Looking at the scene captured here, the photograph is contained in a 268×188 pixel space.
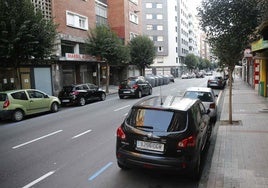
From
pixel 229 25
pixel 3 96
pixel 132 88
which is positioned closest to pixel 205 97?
pixel 229 25

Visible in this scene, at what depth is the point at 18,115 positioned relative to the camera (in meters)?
13.9

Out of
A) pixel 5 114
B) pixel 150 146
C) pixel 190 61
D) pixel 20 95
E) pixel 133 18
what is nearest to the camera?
pixel 150 146

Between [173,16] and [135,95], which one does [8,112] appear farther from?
[173,16]

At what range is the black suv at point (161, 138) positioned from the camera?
516cm

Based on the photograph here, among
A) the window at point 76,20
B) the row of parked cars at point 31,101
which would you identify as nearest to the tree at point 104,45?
the window at point 76,20

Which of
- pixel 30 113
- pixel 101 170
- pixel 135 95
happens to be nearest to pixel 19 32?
pixel 30 113

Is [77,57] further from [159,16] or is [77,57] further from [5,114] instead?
[159,16]

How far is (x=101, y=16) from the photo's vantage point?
35.9 meters

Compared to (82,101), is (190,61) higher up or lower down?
higher up

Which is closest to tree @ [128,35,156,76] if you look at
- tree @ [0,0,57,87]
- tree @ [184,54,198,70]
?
tree @ [0,0,57,87]

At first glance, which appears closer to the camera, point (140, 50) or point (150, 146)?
point (150, 146)

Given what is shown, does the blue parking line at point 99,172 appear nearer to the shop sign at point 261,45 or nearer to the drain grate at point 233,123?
the drain grate at point 233,123

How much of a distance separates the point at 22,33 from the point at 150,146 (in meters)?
13.2

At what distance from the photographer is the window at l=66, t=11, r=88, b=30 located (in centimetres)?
2744
